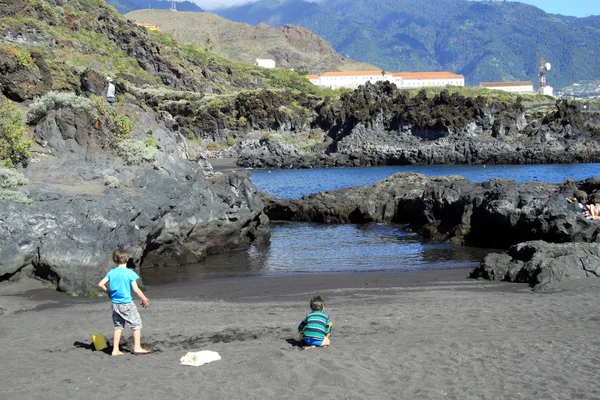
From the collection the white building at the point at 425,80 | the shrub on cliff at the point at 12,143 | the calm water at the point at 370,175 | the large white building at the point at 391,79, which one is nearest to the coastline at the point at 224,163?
the calm water at the point at 370,175

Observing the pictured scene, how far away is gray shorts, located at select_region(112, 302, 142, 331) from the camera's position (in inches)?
329

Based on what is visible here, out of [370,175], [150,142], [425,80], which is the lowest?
[370,175]

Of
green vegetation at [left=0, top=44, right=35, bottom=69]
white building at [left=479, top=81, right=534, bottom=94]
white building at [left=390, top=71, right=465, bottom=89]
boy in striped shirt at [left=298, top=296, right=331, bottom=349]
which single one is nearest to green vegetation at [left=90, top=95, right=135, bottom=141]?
green vegetation at [left=0, top=44, right=35, bottom=69]

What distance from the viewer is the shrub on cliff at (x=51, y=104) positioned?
18484 millimetres

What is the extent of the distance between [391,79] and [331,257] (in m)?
168

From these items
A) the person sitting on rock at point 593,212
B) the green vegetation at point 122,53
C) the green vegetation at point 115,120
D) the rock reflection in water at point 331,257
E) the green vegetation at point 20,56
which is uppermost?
the green vegetation at point 122,53

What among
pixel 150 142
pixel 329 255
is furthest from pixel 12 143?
pixel 329 255

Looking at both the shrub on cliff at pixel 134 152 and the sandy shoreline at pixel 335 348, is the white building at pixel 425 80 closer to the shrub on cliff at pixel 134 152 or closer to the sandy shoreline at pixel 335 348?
the shrub on cliff at pixel 134 152

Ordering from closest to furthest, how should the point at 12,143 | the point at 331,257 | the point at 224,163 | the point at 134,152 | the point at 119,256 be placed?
the point at 119,256 → the point at 12,143 → the point at 134,152 → the point at 331,257 → the point at 224,163

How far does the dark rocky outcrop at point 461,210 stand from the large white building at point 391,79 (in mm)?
154472

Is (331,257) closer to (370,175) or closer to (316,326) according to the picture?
(316,326)

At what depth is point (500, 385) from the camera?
7.18 meters

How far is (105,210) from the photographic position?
1508 cm

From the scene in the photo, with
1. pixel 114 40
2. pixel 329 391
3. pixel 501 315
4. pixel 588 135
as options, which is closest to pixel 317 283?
pixel 501 315
